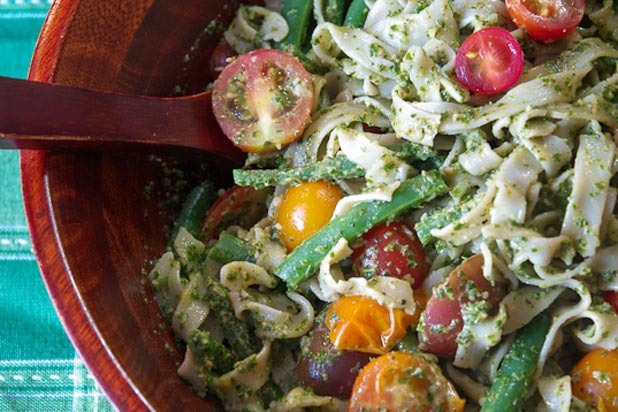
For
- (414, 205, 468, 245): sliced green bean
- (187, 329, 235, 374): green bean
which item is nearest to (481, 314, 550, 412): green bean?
(414, 205, 468, 245): sliced green bean

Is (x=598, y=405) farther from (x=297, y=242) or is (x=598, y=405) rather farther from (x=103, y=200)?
(x=103, y=200)

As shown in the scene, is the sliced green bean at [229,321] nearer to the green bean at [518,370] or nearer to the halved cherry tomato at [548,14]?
the green bean at [518,370]

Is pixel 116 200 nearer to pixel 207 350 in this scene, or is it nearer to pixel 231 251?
Answer: pixel 231 251

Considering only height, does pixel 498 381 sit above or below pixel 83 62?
below

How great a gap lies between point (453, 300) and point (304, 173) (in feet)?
3.00

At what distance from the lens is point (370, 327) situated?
10.9ft

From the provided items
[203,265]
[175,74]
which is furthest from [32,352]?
[175,74]

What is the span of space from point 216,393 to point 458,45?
6.17 feet

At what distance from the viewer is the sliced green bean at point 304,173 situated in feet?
11.8

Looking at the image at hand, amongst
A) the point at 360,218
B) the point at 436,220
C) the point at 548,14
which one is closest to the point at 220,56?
the point at 360,218

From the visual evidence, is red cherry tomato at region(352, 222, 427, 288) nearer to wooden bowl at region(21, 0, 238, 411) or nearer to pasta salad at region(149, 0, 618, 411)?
pasta salad at region(149, 0, 618, 411)

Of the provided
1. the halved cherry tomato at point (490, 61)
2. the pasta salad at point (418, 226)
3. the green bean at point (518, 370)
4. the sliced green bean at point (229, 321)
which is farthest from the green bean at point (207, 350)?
the halved cherry tomato at point (490, 61)

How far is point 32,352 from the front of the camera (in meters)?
4.39

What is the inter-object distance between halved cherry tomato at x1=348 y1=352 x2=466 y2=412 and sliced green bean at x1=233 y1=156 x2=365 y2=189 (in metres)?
0.85
